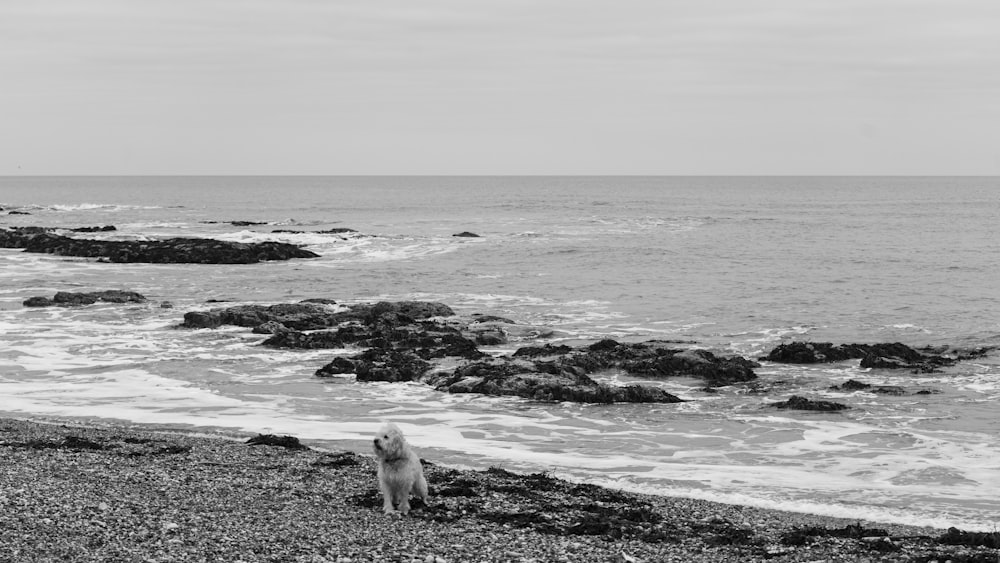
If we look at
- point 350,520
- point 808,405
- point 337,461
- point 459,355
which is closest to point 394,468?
point 350,520

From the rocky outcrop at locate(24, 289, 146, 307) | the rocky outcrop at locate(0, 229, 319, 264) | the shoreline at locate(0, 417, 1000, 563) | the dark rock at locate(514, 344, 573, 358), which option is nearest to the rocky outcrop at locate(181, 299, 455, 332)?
the dark rock at locate(514, 344, 573, 358)

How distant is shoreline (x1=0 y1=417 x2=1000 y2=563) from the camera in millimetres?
9664

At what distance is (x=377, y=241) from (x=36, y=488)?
5341cm

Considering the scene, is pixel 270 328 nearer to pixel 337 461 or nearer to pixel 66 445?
pixel 66 445

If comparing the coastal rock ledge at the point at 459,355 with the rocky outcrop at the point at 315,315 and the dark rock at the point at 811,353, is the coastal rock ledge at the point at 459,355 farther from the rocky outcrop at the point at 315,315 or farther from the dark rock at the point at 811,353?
the dark rock at the point at 811,353

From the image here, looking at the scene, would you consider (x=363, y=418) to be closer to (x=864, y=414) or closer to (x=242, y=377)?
(x=242, y=377)

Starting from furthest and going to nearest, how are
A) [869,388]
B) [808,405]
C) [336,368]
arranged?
[336,368], [869,388], [808,405]

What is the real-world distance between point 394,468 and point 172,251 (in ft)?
139

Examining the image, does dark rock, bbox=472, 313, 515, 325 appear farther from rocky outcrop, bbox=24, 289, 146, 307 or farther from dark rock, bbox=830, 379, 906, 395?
rocky outcrop, bbox=24, 289, 146, 307

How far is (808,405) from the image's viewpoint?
1948cm

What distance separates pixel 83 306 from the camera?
33031mm

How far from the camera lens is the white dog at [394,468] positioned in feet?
37.0

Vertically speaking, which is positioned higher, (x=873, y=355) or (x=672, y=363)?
(x=873, y=355)

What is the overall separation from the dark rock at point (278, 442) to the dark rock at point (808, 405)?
9.37 metres
